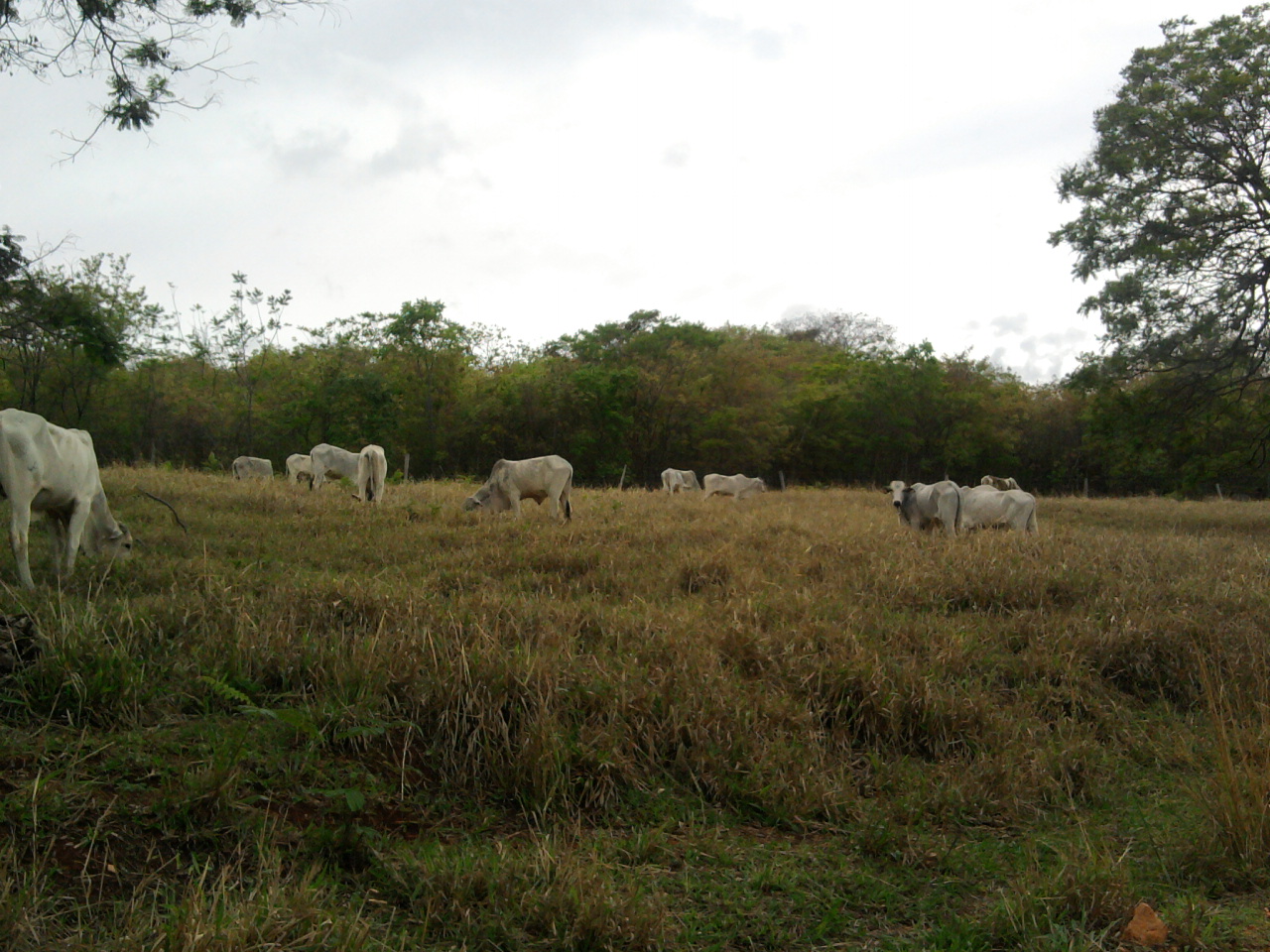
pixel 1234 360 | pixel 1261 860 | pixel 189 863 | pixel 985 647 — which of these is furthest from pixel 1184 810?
pixel 1234 360

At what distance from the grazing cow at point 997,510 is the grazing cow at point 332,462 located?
48.7 feet

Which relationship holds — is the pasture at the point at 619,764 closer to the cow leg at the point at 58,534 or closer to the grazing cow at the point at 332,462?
the cow leg at the point at 58,534

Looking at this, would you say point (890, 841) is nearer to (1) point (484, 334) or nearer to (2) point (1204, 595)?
(2) point (1204, 595)

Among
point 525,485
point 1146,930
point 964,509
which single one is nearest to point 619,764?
point 1146,930

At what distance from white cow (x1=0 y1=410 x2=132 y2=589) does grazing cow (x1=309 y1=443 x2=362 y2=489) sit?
550 inches

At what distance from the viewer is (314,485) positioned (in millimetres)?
20984

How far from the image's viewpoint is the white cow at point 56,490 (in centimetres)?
721

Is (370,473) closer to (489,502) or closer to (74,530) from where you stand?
(489,502)

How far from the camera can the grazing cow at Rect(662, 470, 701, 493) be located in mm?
31531

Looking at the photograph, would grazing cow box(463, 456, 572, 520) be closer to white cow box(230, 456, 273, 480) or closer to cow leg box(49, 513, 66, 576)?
cow leg box(49, 513, 66, 576)

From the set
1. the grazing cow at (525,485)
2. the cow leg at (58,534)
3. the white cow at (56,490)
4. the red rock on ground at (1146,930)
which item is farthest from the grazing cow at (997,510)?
the cow leg at (58,534)

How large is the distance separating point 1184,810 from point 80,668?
19.1ft

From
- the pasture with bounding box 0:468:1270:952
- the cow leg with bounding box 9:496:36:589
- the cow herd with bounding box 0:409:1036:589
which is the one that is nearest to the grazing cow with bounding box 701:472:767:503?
the cow herd with bounding box 0:409:1036:589

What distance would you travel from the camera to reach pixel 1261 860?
383cm
